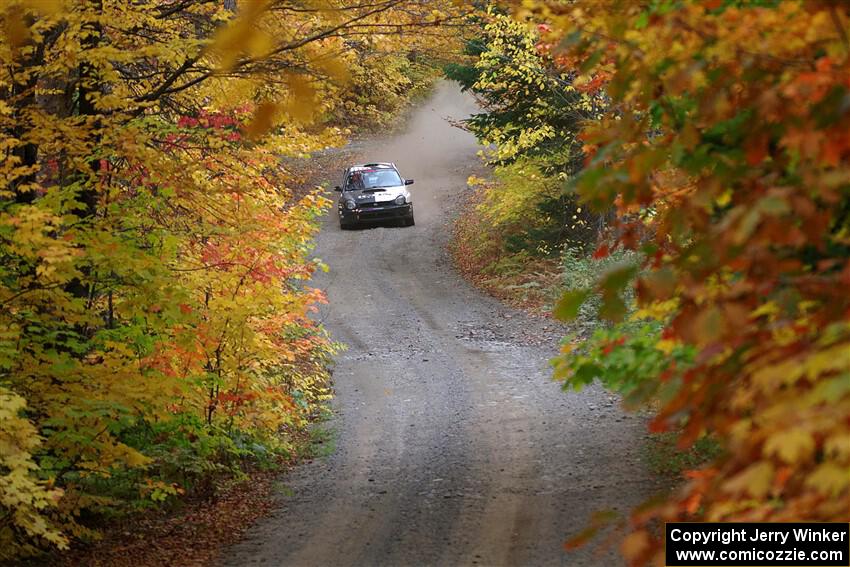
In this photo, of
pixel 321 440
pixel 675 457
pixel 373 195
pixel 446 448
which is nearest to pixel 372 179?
pixel 373 195

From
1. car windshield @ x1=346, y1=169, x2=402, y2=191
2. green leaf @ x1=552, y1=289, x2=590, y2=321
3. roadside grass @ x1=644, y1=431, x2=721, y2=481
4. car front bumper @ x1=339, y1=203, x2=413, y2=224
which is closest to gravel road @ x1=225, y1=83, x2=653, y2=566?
roadside grass @ x1=644, y1=431, x2=721, y2=481

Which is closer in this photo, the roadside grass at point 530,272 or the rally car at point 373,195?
the roadside grass at point 530,272

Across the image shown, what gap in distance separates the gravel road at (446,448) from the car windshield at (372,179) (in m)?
5.45

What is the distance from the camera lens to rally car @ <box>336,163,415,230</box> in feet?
92.7

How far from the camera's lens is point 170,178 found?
889cm

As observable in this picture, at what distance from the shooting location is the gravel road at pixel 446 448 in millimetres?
9039

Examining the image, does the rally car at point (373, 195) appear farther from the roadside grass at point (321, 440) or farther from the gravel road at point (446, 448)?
the roadside grass at point (321, 440)

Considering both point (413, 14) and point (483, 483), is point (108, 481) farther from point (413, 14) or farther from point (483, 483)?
point (413, 14)

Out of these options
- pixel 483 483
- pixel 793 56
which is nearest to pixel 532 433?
pixel 483 483

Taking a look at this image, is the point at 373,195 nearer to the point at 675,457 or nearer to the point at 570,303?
the point at 675,457

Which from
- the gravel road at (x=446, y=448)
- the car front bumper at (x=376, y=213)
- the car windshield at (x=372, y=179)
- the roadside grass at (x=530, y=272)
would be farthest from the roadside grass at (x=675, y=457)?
the car windshield at (x=372, y=179)

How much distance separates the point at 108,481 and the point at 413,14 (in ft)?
20.3

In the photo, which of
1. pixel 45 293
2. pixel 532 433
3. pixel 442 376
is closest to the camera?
pixel 45 293

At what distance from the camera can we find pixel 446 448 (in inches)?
482
